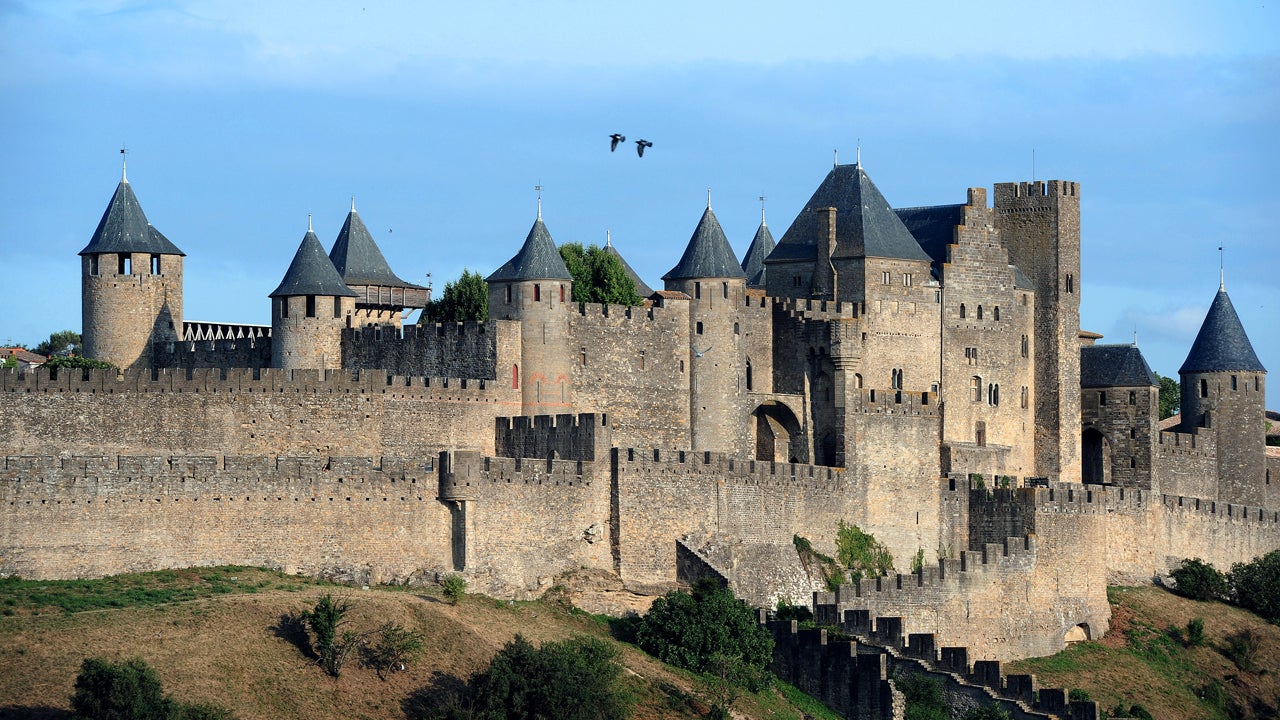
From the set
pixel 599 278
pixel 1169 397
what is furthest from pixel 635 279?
pixel 1169 397

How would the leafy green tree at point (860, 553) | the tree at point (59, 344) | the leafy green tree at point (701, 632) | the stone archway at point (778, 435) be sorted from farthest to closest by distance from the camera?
1. the tree at point (59, 344)
2. the stone archway at point (778, 435)
3. the leafy green tree at point (860, 553)
4. the leafy green tree at point (701, 632)

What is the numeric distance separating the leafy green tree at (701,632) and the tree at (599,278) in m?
18.1

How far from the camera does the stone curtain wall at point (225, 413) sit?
223 ft

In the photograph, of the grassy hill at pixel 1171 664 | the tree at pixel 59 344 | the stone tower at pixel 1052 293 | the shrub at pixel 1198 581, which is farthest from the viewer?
the tree at pixel 59 344

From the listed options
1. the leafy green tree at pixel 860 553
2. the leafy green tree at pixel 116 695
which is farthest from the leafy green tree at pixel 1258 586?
the leafy green tree at pixel 116 695

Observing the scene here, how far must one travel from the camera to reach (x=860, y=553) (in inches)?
2906

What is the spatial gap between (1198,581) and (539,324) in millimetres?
22812

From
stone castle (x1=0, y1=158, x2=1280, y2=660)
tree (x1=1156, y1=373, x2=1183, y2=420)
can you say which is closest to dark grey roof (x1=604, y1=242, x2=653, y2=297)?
stone castle (x1=0, y1=158, x2=1280, y2=660)

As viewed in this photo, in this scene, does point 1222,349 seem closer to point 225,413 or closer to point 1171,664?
point 1171,664

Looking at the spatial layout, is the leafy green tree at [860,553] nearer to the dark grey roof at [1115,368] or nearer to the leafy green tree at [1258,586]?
the leafy green tree at [1258,586]

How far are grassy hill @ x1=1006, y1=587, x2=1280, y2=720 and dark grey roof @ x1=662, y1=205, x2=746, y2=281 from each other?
14776mm

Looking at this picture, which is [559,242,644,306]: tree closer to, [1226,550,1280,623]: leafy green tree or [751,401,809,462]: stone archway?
[751,401,809,462]: stone archway

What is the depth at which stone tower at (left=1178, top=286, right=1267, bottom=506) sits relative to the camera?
291ft

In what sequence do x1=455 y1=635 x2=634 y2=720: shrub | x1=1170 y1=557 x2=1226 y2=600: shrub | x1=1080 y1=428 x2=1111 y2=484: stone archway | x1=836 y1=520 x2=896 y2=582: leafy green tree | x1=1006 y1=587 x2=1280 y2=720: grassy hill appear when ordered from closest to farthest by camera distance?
1. x1=455 y1=635 x2=634 y2=720: shrub
2. x1=1006 y1=587 x2=1280 y2=720: grassy hill
3. x1=836 y1=520 x2=896 y2=582: leafy green tree
4. x1=1170 y1=557 x2=1226 y2=600: shrub
5. x1=1080 y1=428 x2=1111 y2=484: stone archway
